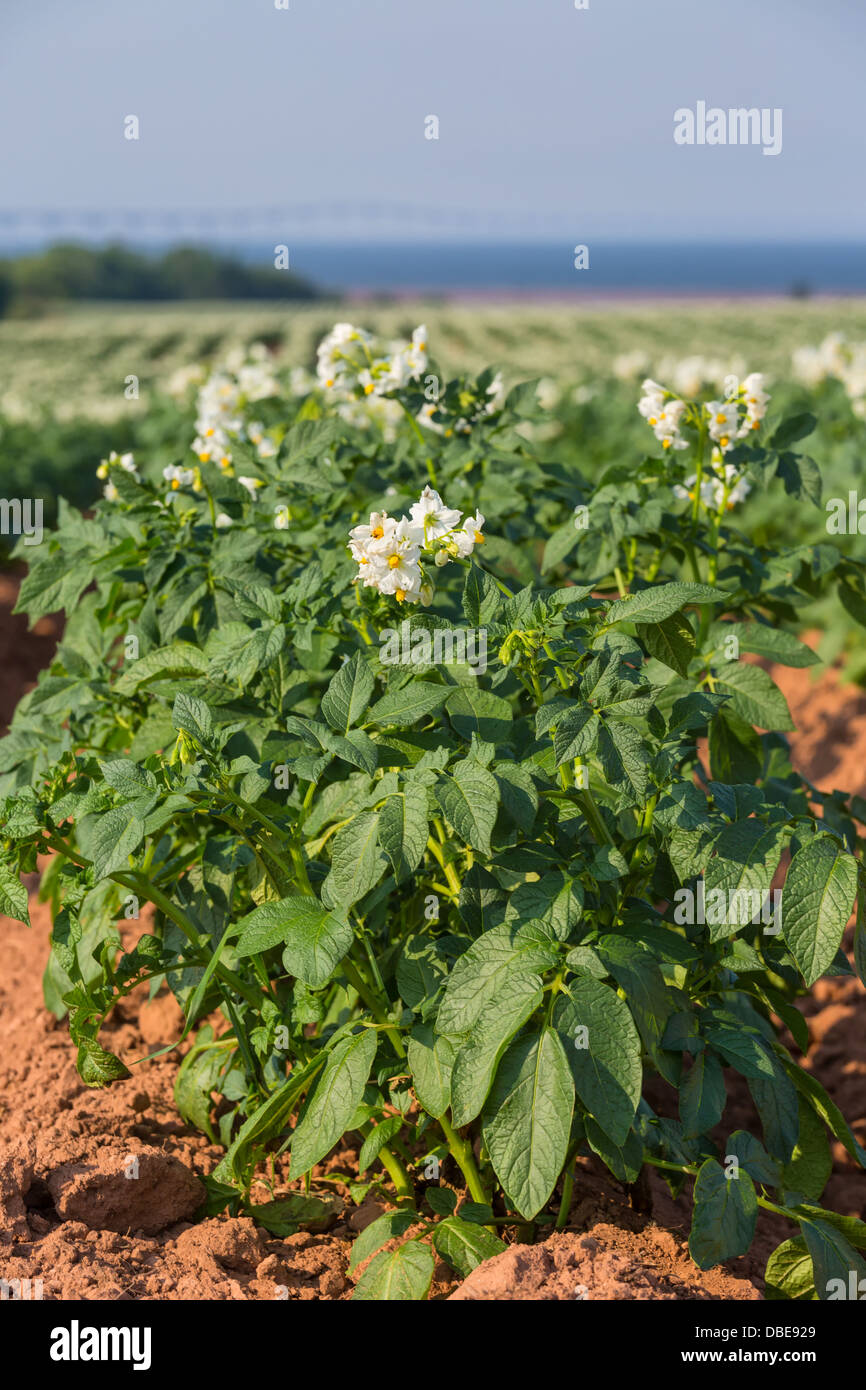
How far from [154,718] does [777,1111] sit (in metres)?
1.15

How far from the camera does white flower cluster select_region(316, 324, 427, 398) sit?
2.38 m

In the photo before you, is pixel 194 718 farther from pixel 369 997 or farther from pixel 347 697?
pixel 369 997

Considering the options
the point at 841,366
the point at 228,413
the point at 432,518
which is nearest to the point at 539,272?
the point at 841,366

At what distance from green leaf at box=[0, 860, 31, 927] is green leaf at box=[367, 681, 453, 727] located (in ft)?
1.66

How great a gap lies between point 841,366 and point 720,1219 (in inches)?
184

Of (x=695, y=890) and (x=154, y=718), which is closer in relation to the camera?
(x=695, y=890)

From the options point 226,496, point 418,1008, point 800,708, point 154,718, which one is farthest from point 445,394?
Result: point 800,708

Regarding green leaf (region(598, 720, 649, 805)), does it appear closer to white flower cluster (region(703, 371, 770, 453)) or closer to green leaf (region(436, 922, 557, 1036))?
green leaf (region(436, 922, 557, 1036))

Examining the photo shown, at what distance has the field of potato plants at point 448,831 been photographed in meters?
1.43

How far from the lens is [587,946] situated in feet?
4.82

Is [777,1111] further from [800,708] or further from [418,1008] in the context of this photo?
[800,708]

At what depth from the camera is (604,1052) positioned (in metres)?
1.37

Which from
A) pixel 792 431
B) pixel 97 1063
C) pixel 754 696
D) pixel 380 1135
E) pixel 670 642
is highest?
pixel 792 431

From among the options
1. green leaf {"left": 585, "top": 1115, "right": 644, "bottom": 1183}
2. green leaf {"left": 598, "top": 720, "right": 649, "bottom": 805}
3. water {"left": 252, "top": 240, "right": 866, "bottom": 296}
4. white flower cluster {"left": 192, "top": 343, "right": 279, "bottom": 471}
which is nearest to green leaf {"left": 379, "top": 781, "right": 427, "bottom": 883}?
green leaf {"left": 598, "top": 720, "right": 649, "bottom": 805}
